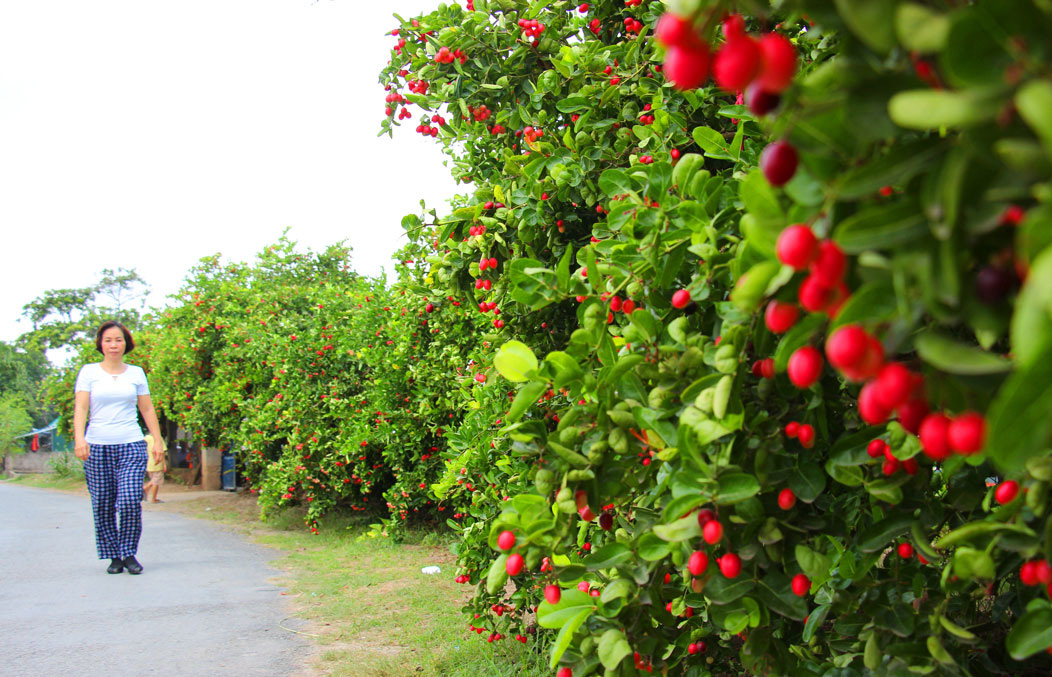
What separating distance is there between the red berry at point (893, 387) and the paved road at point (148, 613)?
3496 millimetres

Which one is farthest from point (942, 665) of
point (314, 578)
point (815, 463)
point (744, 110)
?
point (314, 578)

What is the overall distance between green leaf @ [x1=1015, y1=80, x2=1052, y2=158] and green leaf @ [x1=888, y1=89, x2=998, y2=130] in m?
0.03

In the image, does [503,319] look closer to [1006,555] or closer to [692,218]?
[692,218]

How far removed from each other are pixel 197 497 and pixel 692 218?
13337mm

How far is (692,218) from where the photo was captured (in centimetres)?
170

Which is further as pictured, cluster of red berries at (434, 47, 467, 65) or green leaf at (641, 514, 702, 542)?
cluster of red berries at (434, 47, 467, 65)

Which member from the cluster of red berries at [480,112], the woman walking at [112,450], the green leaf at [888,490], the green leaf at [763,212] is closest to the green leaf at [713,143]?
the green leaf at [888,490]

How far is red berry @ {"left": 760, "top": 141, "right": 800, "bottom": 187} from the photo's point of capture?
77cm

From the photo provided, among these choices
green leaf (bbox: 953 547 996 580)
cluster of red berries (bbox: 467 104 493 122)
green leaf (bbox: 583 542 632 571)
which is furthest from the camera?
cluster of red berries (bbox: 467 104 493 122)

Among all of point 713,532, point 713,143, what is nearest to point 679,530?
point 713,532

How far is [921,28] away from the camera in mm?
648

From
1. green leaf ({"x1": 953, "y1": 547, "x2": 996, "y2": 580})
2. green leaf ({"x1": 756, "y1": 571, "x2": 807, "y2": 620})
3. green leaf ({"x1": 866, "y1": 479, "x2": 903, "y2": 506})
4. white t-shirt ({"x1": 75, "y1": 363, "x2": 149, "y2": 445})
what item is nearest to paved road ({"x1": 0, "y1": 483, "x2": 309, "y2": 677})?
white t-shirt ({"x1": 75, "y1": 363, "x2": 149, "y2": 445})

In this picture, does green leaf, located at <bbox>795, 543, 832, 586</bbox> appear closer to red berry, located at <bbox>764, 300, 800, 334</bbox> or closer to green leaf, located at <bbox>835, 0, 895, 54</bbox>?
red berry, located at <bbox>764, 300, 800, 334</bbox>

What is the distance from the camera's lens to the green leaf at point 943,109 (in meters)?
0.62
